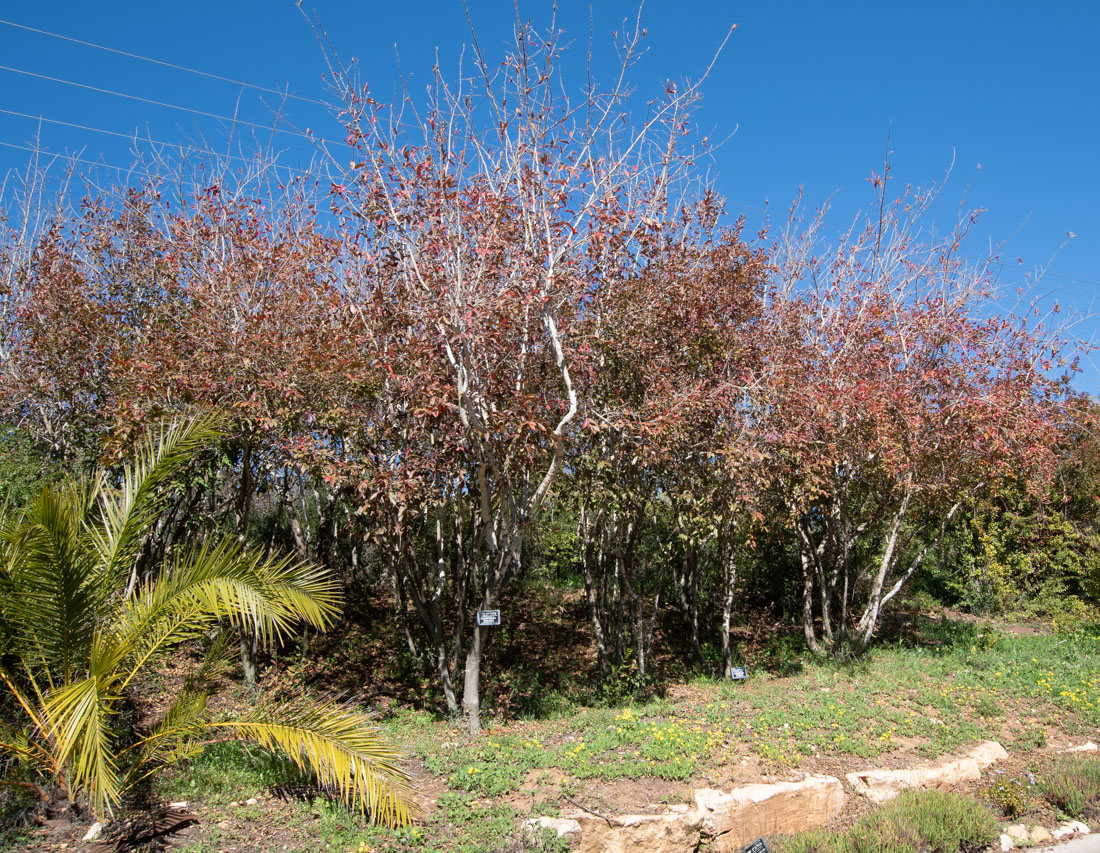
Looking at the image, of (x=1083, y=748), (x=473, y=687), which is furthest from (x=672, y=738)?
(x=1083, y=748)

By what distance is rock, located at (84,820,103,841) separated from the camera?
4.78 meters

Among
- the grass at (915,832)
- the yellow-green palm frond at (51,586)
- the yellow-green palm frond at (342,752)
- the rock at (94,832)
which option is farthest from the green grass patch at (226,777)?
the grass at (915,832)

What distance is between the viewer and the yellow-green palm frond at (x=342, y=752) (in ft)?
16.3

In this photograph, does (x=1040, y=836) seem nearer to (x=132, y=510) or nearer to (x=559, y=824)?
(x=559, y=824)

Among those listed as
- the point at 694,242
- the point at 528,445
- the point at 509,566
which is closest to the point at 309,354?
the point at 528,445

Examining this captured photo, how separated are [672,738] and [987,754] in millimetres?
2882

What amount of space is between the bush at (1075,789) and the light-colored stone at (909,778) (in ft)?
1.78

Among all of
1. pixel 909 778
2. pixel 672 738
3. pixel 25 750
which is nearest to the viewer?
pixel 25 750

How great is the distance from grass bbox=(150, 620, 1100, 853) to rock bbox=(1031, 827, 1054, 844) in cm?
45

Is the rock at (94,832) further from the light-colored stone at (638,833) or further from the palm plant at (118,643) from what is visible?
the light-colored stone at (638,833)

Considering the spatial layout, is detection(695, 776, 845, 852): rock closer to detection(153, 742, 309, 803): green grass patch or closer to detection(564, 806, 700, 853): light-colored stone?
detection(564, 806, 700, 853): light-colored stone

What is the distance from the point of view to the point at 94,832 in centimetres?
482

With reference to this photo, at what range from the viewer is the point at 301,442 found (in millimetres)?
7336

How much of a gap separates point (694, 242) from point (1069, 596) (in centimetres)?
1134
